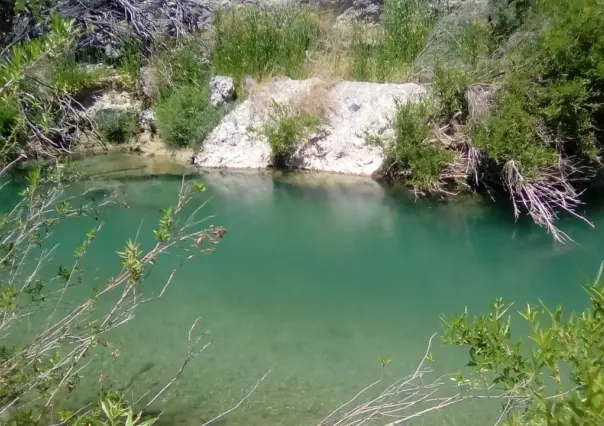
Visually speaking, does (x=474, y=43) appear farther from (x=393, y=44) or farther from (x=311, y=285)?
(x=311, y=285)

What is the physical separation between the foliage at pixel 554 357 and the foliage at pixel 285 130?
768cm

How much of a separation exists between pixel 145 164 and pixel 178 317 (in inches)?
201

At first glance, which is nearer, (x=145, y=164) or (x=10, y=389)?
(x=10, y=389)

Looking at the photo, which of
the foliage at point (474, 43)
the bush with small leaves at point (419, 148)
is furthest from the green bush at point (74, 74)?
the foliage at point (474, 43)

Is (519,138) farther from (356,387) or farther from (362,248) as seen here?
(356,387)

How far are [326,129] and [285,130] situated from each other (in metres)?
0.79

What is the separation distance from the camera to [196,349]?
4.91m

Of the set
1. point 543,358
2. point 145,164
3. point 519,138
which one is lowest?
point 145,164

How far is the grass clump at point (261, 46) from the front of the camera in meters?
11.0

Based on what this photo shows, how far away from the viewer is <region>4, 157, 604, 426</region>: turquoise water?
450 cm

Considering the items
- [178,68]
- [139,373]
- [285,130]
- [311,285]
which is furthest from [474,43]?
[139,373]

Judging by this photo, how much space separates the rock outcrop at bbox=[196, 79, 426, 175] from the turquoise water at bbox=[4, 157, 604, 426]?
0.56 metres

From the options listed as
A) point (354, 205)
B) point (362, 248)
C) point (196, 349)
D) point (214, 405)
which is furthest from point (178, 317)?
point (354, 205)

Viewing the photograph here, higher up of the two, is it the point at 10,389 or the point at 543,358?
the point at 543,358
